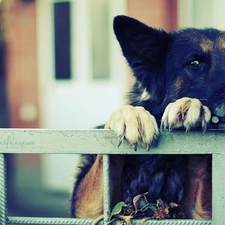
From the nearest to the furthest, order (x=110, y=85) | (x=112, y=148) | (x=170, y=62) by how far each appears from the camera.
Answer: (x=112, y=148) → (x=170, y=62) → (x=110, y=85)

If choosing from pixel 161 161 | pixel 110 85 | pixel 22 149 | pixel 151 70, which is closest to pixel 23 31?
pixel 110 85

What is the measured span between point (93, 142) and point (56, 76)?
643 centimetres

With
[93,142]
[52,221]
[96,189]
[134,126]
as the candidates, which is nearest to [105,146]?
[93,142]

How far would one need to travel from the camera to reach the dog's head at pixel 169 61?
3.05 m

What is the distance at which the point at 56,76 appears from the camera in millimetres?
8477

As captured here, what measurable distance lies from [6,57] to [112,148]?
6689 mm

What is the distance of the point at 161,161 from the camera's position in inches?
116

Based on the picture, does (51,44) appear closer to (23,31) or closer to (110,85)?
(23,31)

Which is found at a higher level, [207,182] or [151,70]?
[151,70]

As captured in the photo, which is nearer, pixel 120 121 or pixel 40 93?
pixel 120 121

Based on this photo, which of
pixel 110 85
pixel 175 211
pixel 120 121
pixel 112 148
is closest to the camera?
pixel 112 148

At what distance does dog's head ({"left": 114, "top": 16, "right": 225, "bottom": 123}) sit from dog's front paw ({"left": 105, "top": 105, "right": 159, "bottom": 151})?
60 centimetres

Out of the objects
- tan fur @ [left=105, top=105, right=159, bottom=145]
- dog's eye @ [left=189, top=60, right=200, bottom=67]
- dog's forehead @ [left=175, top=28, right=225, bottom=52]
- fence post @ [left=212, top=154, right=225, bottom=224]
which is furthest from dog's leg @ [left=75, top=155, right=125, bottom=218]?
dog's forehead @ [left=175, top=28, right=225, bottom=52]

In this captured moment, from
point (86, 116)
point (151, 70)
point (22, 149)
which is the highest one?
point (151, 70)
